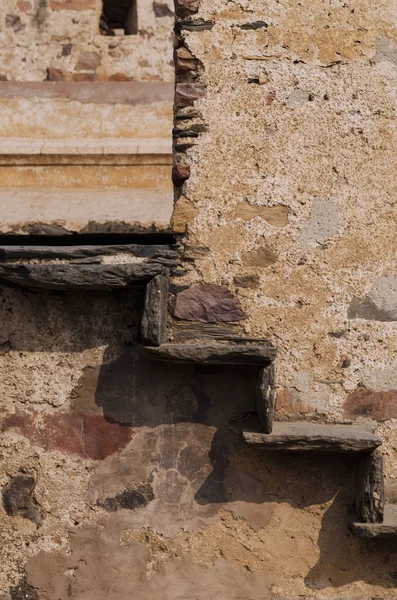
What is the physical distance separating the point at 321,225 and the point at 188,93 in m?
0.77

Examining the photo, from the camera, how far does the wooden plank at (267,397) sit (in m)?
3.02

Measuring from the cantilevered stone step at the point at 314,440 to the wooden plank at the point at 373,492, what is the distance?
6 centimetres

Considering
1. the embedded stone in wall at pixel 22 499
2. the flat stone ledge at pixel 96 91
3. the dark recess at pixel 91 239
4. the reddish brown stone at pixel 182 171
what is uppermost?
the flat stone ledge at pixel 96 91

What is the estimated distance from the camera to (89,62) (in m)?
6.99

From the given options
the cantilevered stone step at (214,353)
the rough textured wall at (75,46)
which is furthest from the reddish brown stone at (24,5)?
the cantilevered stone step at (214,353)

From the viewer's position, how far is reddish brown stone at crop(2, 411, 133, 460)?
321cm

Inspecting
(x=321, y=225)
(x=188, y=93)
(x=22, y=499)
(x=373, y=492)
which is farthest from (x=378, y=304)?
(x=22, y=499)

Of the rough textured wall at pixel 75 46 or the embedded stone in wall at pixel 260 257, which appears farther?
the rough textured wall at pixel 75 46

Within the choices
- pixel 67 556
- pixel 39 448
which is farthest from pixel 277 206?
pixel 67 556

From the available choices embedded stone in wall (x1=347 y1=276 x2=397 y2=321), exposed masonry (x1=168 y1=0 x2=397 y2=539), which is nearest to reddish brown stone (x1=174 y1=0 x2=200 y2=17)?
exposed masonry (x1=168 y1=0 x2=397 y2=539)

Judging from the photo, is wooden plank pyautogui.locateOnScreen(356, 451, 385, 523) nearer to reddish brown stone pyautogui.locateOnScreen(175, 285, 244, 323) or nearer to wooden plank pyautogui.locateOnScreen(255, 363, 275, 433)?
wooden plank pyautogui.locateOnScreen(255, 363, 275, 433)

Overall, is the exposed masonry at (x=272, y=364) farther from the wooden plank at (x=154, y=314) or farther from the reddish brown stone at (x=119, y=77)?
the reddish brown stone at (x=119, y=77)

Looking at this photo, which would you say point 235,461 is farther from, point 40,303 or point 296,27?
point 296,27

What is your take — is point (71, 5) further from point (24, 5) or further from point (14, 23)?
point (14, 23)
